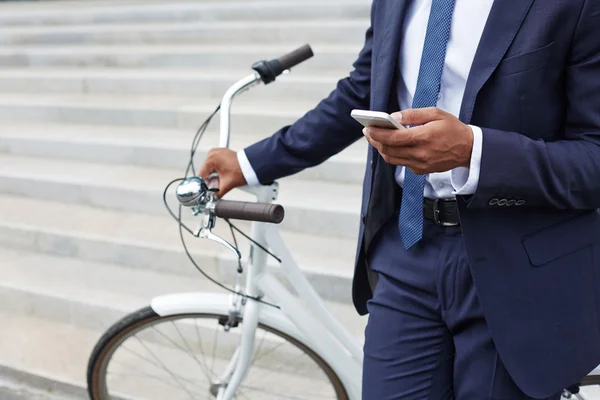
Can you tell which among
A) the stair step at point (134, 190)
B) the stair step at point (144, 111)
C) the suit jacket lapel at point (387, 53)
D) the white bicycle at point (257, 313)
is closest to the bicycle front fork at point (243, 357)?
the white bicycle at point (257, 313)

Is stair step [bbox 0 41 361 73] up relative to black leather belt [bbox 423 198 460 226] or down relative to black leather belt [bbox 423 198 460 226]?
up

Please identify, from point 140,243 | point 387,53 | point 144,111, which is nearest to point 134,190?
point 140,243

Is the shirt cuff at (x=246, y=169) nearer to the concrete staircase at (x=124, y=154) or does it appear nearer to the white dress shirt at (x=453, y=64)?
the white dress shirt at (x=453, y=64)

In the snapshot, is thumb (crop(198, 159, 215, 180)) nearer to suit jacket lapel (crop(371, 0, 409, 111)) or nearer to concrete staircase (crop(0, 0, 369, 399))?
suit jacket lapel (crop(371, 0, 409, 111))

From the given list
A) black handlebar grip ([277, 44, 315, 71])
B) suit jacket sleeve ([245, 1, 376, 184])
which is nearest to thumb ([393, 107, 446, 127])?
suit jacket sleeve ([245, 1, 376, 184])

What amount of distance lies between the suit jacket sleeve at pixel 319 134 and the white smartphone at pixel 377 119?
20.5 inches

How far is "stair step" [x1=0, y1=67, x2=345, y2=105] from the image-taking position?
404cm

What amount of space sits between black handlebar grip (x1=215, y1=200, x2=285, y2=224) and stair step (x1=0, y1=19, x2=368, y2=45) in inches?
134

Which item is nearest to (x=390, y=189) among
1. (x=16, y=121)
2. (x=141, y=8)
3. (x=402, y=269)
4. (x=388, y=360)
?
(x=402, y=269)

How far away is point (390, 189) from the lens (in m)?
1.39

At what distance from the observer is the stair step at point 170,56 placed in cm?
425

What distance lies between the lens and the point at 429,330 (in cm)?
132

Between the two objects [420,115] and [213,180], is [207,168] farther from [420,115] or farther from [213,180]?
[420,115]

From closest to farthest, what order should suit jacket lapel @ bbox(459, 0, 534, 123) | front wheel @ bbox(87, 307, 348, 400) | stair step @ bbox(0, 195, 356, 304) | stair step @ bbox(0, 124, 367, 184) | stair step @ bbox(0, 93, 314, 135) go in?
suit jacket lapel @ bbox(459, 0, 534, 123), front wheel @ bbox(87, 307, 348, 400), stair step @ bbox(0, 195, 356, 304), stair step @ bbox(0, 124, 367, 184), stair step @ bbox(0, 93, 314, 135)
